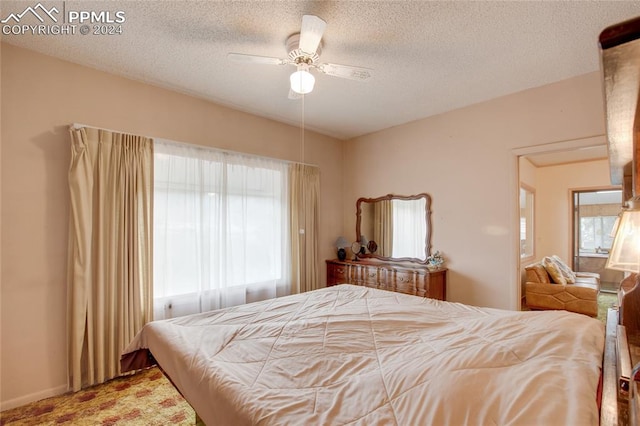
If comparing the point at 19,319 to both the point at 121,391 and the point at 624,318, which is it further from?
the point at 624,318

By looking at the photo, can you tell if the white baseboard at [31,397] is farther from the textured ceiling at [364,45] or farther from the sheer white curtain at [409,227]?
the sheer white curtain at [409,227]

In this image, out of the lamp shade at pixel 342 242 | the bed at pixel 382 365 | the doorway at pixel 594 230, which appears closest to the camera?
the bed at pixel 382 365

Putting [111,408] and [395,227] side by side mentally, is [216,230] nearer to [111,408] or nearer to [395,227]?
[111,408]

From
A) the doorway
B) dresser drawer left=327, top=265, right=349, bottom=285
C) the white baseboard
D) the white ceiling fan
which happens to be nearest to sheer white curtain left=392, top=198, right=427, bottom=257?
dresser drawer left=327, top=265, right=349, bottom=285

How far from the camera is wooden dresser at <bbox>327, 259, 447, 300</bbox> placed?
3.41 m

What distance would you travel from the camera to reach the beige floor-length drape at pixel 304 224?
3898mm

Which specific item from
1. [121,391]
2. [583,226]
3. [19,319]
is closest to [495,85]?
[121,391]

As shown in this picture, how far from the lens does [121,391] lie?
244 centimetres

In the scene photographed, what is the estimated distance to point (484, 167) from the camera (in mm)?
3289

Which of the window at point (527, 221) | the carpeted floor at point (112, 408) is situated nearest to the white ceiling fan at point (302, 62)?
the carpeted floor at point (112, 408)
